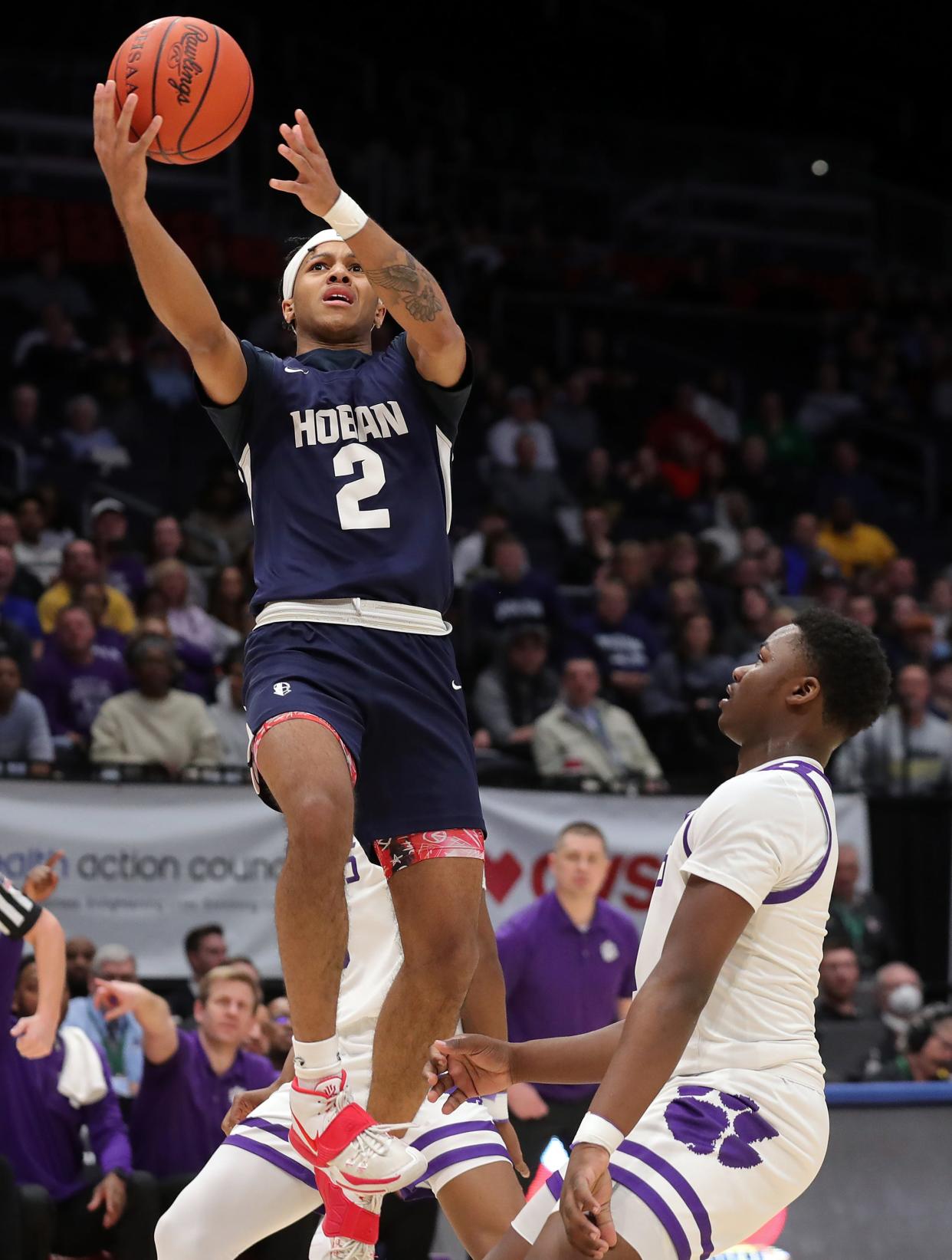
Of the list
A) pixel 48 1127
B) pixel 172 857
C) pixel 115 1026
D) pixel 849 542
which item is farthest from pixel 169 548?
pixel 849 542

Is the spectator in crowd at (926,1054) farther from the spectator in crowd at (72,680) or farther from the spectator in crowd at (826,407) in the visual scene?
the spectator in crowd at (826,407)

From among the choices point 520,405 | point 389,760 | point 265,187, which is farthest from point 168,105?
point 265,187

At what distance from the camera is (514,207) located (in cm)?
2095

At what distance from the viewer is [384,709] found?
4.50 meters

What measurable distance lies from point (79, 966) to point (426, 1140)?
440 centimetres

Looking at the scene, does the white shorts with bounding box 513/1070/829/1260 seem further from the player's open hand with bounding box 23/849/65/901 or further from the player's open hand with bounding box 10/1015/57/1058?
the player's open hand with bounding box 23/849/65/901

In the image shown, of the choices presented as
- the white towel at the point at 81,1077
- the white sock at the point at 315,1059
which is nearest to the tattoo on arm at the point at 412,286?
the white sock at the point at 315,1059

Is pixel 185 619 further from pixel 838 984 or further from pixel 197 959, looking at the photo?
pixel 838 984

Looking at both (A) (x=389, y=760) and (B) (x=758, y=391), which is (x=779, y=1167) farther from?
(B) (x=758, y=391)

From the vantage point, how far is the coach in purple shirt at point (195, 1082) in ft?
24.2

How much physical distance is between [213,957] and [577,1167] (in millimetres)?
6326

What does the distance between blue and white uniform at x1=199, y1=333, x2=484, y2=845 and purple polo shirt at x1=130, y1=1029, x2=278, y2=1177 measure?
3.30m

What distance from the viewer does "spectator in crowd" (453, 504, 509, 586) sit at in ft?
43.5

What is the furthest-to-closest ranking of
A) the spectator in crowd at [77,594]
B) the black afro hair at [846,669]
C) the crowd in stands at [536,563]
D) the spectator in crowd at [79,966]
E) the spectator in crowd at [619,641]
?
the spectator in crowd at [619,641] → the spectator in crowd at [77,594] → the crowd in stands at [536,563] → the spectator in crowd at [79,966] → the black afro hair at [846,669]
